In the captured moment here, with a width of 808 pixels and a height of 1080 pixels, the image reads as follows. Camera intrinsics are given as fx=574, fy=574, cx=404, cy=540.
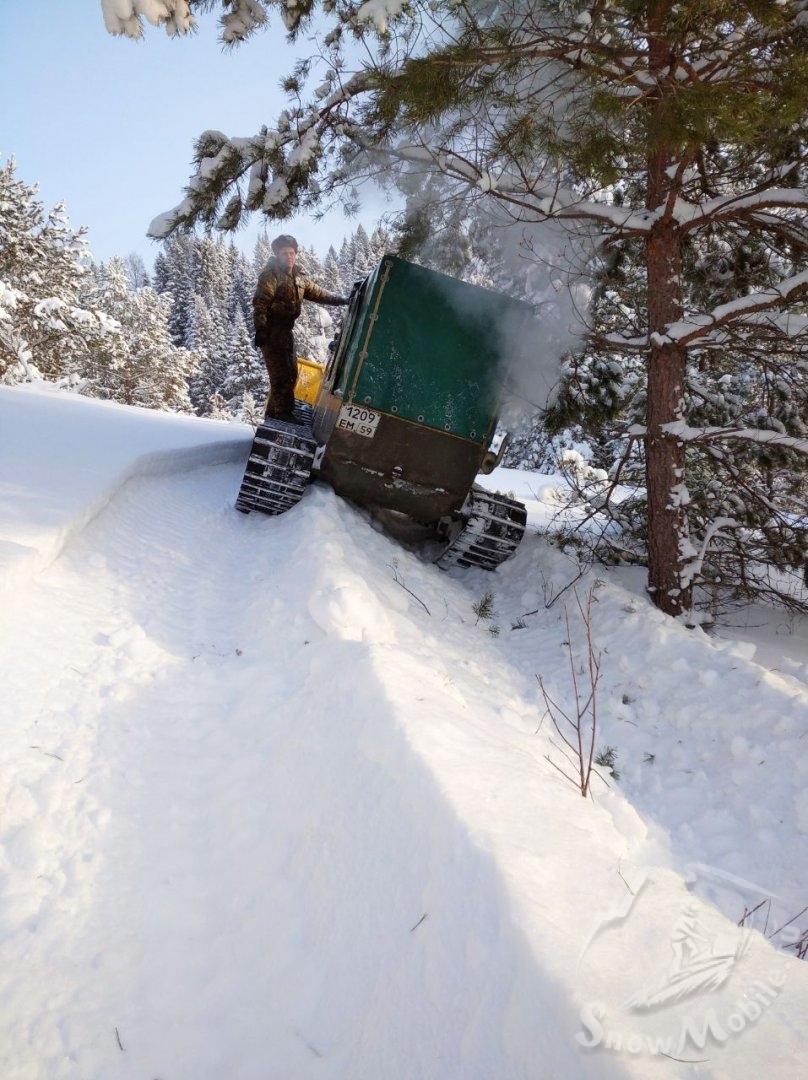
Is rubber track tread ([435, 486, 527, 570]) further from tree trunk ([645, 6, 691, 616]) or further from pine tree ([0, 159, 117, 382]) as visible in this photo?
pine tree ([0, 159, 117, 382])

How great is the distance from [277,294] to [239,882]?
6394 mm

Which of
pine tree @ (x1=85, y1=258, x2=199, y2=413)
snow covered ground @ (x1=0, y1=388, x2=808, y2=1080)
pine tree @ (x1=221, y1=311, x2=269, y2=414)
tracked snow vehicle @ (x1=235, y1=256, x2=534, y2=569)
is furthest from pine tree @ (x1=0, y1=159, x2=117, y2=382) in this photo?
pine tree @ (x1=221, y1=311, x2=269, y2=414)

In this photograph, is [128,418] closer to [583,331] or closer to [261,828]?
[583,331]

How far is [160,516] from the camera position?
5.67 m

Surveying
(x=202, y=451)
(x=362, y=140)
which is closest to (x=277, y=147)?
(x=362, y=140)

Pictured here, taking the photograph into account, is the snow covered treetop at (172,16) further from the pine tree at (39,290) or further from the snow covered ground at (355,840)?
the pine tree at (39,290)

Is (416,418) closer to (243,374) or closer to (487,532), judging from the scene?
(487,532)

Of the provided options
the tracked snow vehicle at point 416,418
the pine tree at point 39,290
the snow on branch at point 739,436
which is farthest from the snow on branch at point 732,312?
the pine tree at point 39,290

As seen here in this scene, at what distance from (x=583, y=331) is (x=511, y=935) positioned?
5.34 m

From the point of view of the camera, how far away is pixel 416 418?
19.6ft

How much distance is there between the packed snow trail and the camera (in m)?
1.49

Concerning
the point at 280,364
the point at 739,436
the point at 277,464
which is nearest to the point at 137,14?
the point at 277,464

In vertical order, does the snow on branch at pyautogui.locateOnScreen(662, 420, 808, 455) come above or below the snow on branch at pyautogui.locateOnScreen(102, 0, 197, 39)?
below

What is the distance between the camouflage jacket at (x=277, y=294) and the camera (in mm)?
6727
